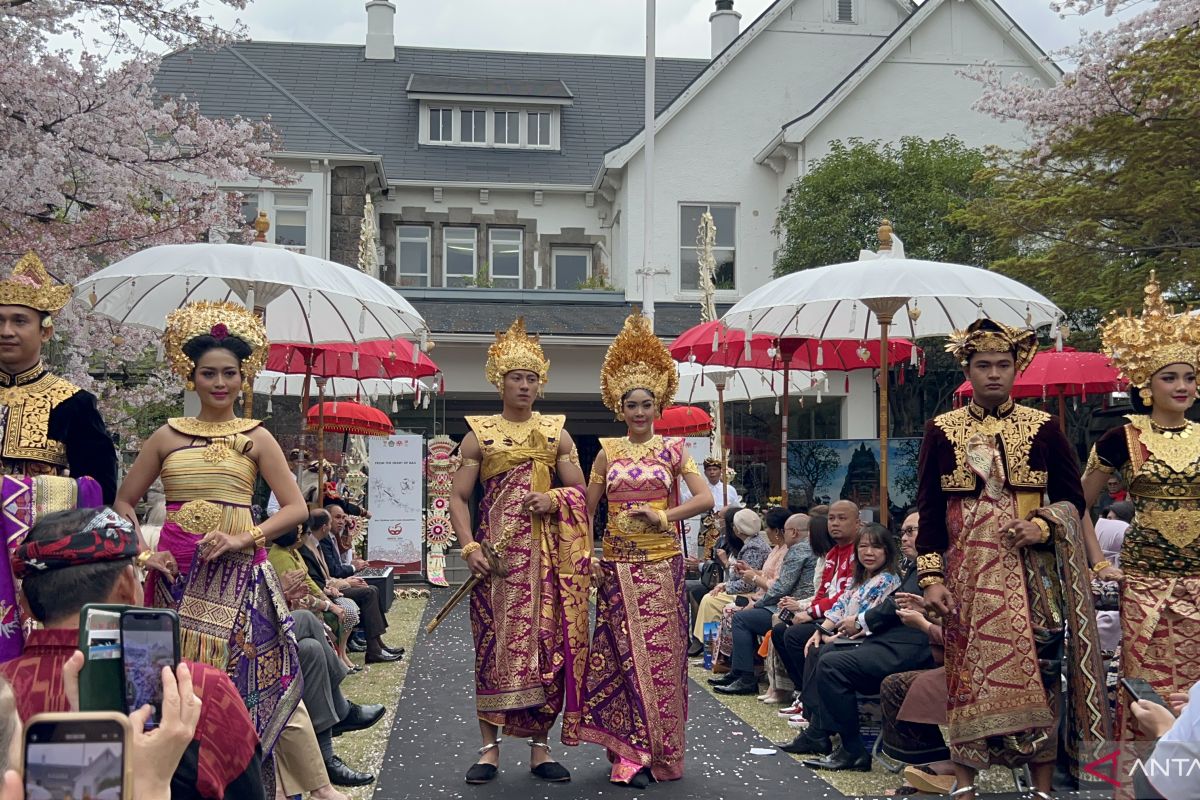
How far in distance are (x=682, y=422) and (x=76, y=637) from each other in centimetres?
1177

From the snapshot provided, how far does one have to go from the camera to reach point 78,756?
5.61 feet

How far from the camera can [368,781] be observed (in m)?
5.79

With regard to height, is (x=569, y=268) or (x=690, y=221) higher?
(x=690, y=221)

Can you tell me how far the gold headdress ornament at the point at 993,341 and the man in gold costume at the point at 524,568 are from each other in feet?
5.96

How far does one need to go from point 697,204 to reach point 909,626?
51.0 feet

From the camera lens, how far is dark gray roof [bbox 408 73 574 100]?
2395 centimetres

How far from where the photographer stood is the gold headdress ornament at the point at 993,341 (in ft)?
A: 16.5

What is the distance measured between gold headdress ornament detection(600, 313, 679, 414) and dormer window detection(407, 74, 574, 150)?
18.4 metres

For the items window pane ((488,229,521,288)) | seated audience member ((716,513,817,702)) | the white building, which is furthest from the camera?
window pane ((488,229,521,288))

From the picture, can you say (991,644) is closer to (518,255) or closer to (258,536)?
(258,536)

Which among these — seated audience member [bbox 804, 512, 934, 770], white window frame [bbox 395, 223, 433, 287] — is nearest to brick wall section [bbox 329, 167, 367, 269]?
white window frame [bbox 395, 223, 433, 287]

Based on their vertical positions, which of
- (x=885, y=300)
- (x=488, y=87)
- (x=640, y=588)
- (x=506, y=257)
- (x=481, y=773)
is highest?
(x=488, y=87)

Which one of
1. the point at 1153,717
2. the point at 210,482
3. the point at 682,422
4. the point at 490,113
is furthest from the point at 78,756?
the point at 490,113

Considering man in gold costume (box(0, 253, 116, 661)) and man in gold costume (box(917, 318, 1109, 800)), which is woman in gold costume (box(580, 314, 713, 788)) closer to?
man in gold costume (box(917, 318, 1109, 800))
